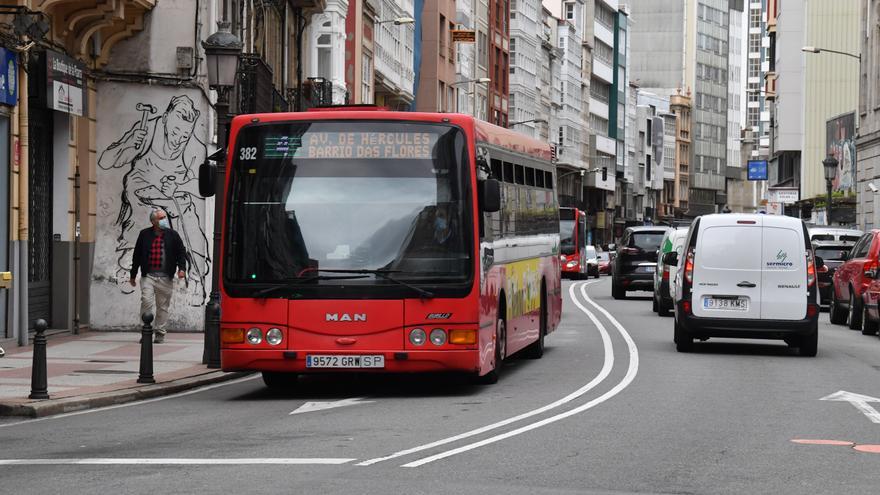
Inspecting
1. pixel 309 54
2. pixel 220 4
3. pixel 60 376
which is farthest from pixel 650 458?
pixel 309 54

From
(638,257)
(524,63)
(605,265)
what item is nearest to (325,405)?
(638,257)

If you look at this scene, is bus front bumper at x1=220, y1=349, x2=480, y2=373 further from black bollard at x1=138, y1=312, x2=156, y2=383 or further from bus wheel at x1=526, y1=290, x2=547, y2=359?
bus wheel at x1=526, y1=290, x2=547, y2=359

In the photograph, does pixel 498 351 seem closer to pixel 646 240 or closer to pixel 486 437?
pixel 486 437

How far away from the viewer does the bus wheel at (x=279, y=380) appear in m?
18.1

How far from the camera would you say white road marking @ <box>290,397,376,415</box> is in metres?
15.4

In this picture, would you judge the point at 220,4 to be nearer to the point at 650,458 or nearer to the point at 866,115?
the point at 650,458

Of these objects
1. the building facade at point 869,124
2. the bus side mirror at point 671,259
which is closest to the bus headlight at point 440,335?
the bus side mirror at point 671,259

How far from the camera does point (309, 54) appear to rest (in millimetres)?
48406

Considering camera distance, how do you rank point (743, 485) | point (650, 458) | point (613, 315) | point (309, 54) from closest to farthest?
point (743, 485) < point (650, 458) < point (613, 315) < point (309, 54)

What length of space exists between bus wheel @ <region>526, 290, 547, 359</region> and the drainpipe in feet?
22.2

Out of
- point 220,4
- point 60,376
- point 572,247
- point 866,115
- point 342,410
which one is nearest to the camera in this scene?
point 342,410

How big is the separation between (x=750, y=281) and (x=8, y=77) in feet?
Result: 33.2

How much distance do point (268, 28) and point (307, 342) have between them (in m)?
24.9

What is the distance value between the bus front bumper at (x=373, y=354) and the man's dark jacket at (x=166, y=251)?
8.70 metres
